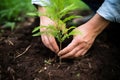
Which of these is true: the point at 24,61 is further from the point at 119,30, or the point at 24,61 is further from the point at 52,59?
the point at 119,30

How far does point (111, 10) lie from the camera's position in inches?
108

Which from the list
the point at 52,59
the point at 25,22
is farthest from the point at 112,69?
the point at 25,22

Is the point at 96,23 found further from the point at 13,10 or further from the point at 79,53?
the point at 13,10

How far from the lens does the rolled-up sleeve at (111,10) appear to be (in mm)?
2730

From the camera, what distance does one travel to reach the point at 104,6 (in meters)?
2.78

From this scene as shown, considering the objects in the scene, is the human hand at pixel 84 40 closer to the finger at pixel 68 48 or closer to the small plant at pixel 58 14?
the finger at pixel 68 48

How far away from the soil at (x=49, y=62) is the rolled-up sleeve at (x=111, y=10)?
0.40 m

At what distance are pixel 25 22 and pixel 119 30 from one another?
5.84 ft

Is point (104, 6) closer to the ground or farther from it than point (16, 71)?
farther from it

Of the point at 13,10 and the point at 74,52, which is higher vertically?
the point at 74,52

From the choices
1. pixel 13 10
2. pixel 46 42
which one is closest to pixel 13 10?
pixel 13 10

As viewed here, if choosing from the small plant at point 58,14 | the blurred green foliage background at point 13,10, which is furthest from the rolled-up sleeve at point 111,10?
the blurred green foliage background at point 13,10

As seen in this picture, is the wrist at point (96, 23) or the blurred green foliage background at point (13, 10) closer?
the wrist at point (96, 23)

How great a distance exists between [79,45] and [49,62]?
32cm
